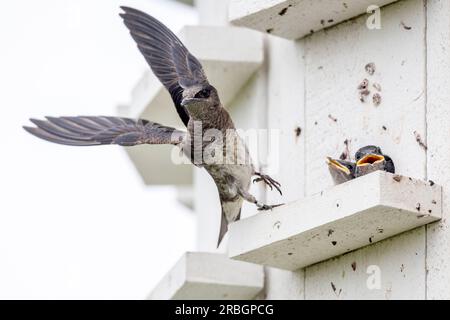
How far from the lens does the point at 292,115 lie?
16.0 feet

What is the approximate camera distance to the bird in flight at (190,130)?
470 cm

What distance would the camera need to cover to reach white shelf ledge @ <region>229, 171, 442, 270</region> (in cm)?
403

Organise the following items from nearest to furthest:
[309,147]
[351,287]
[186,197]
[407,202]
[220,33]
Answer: [407,202]
[351,287]
[309,147]
[220,33]
[186,197]

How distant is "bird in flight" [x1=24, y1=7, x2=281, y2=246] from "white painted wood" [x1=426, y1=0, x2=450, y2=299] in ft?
2.11

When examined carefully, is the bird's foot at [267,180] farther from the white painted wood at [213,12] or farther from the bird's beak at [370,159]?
the white painted wood at [213,12]

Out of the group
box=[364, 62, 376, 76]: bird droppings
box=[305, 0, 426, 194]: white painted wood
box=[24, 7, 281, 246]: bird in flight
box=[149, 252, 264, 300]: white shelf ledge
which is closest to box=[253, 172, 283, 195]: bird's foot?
box=[24, 7, 281, 246]: bird in flight

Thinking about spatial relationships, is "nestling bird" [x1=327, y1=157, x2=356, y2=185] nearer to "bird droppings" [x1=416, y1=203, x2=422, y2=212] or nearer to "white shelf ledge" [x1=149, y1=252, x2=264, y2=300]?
"bird droppings" [x1=416, y1=203, x2=422, y2=212]

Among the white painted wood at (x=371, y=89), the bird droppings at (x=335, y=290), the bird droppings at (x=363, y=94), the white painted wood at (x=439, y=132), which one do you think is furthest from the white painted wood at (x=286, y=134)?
the white painted wood at (x=439, y=132)

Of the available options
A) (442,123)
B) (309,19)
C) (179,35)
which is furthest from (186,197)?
(442,123)

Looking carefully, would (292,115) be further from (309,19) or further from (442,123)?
(442,123)

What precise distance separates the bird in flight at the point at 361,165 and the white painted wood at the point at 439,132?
151mm

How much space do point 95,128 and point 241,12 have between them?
641mm

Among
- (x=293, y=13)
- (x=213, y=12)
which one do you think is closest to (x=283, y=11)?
(x=293, y=13)
